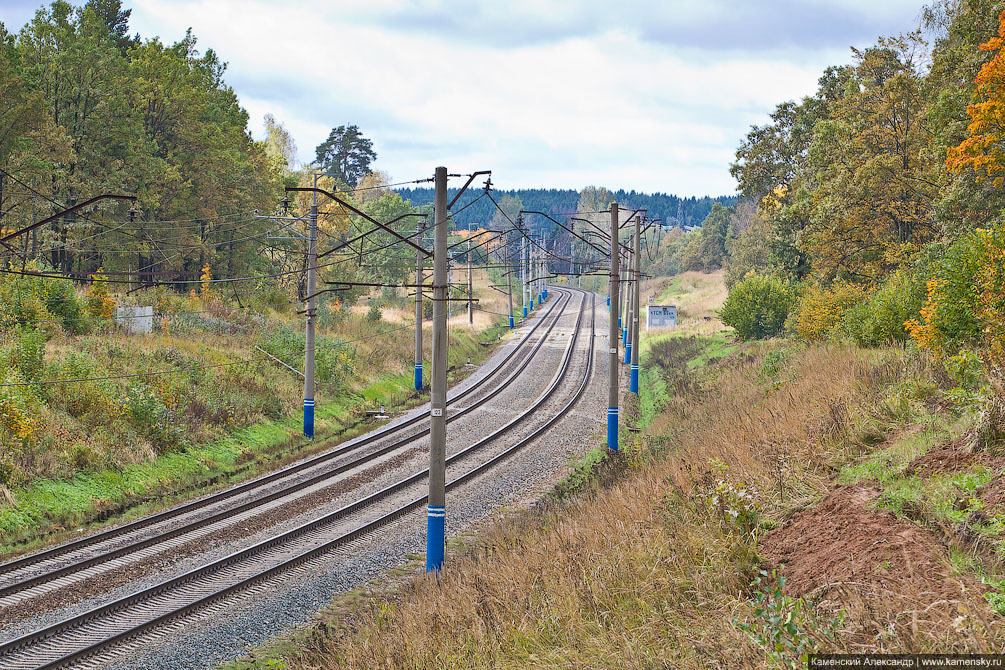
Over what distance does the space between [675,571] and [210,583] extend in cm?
927

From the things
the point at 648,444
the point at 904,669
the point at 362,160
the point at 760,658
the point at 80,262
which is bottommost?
the point at 648,444

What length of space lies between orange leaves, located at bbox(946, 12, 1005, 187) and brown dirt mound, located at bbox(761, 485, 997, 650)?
10.8 meters

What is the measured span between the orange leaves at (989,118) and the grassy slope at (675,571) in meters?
5.51

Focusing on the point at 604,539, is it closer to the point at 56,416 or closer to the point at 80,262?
the point at 56,416

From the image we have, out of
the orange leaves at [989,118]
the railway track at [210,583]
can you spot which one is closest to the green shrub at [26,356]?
the railway track at [210,583]

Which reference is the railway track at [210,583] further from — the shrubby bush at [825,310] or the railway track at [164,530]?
the shrubby bush at [825,310]

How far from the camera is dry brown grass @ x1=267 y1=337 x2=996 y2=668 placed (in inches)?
298

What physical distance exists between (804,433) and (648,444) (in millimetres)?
7383

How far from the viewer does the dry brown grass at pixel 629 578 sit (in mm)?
7574

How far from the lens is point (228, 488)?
20578 mm

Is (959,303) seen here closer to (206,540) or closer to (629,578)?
(629,578)

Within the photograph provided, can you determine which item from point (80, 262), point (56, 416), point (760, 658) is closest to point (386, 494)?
point (56, 416)

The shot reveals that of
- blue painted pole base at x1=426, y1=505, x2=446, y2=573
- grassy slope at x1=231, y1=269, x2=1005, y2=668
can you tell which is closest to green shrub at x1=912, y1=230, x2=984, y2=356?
grassy slope at x1=231, y1=269, x2=1005, y2=668

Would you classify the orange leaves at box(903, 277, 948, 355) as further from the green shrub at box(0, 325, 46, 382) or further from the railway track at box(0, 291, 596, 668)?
the green shrub at box(0, 325, 46, 382)
